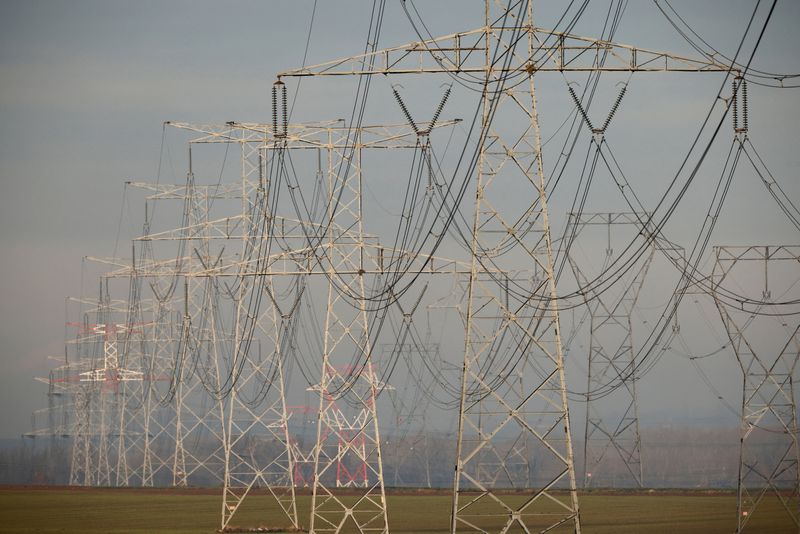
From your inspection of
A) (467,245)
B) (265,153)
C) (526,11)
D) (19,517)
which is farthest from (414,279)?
(19,517)

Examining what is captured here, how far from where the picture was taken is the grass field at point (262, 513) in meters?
57.4

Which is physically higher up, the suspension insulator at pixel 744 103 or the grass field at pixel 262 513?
the suspension insulator at pixel 744 103

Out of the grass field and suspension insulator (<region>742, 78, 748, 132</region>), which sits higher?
suspension insulator (<region>742, 78, 748, 132</region>)

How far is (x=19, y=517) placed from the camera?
65.2 metres

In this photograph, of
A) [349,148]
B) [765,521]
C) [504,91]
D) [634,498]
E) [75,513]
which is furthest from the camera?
[634,498]

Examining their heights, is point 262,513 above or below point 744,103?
below

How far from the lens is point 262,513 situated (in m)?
70.9

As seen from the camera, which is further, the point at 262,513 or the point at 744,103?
the point at 262,513

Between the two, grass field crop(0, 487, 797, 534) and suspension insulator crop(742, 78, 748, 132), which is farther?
grass field crop(0, 487, 797, 534)

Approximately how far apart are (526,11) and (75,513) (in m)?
46.7

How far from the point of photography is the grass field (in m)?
→ 57.4

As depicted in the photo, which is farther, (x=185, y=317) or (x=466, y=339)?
(x=185, y=317)

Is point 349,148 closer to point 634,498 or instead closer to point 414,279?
point 414,279

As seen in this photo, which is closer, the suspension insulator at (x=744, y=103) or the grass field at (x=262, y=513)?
the suspension insulator at (x=744, y=103)
